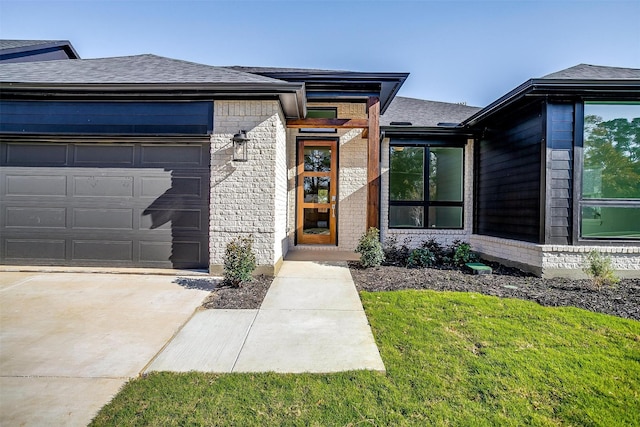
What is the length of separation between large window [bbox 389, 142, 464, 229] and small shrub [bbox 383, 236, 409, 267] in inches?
19.7

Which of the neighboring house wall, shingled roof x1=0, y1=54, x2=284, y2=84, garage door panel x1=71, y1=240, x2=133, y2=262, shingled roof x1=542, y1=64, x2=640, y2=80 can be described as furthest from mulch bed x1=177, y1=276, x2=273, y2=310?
shingled roof x1=542, y1=64, x2=640, y2=80

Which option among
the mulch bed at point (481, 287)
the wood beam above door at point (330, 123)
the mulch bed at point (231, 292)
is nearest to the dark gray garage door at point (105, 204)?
the mulch bed at point (231, 292)

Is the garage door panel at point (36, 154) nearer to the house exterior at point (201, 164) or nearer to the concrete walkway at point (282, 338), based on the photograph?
the house exterior at point (201, 164)

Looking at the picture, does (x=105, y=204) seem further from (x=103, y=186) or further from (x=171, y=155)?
(x=171, y=155)

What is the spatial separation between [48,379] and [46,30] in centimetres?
1318

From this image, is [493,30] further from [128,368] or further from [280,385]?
[128,368]

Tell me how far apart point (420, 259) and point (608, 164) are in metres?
3.91

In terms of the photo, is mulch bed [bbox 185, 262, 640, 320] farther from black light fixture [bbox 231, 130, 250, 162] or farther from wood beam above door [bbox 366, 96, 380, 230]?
black light fixture [bbox 231, 130, 250, 162]

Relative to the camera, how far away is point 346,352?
118 inches

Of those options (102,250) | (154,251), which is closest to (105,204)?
(102,250)

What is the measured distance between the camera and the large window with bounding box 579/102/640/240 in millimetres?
5797

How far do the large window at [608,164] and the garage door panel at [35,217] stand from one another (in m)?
10.0

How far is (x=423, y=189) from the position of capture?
27.8 feet

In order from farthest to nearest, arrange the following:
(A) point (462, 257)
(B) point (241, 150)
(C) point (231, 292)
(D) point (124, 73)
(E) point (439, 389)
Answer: (A) point (462, 257) < (D) point (124, 73) < (B) point (241, 150) < (C) point (231, 292) < (E) point (439, 389)
